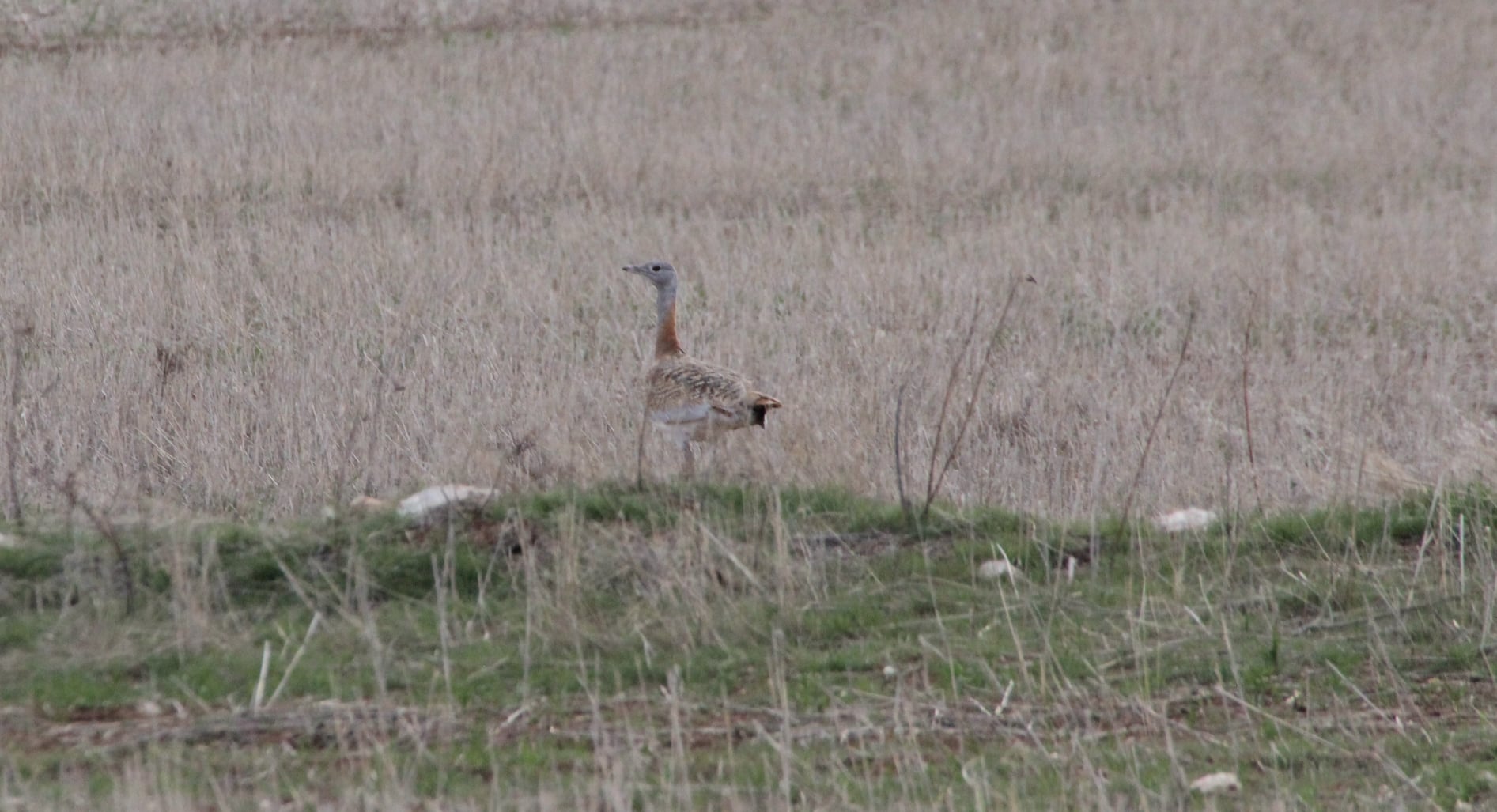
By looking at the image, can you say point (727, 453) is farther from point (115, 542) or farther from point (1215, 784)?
point (1215, 784)

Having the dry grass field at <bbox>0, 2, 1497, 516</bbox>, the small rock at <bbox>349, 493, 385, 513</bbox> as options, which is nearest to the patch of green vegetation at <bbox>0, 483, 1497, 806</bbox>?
the small rock at <bbox>349, 493, 385, 513</bbox>

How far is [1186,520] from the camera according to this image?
6766mm

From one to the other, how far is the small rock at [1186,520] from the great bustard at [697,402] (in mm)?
1929

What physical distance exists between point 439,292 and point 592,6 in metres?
16.1

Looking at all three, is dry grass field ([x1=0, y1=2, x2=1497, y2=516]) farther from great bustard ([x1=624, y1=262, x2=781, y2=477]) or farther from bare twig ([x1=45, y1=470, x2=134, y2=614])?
bare twig ([x1=45, y1=470, x2=134, y2=614])

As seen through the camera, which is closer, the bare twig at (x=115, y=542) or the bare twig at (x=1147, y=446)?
the bare twig at (x=115, y=542)

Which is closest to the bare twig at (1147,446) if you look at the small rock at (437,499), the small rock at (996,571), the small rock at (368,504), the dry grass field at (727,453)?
the dry grass field at (727,453)

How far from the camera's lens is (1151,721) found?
5.09m

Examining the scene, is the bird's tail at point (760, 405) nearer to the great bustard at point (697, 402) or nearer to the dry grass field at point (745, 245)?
the great bustard at point (697, 402)

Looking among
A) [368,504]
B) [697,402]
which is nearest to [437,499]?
[368,504]

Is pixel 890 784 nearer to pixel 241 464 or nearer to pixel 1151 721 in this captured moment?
pixel 1151 721

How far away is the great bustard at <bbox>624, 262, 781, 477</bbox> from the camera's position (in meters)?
7.72

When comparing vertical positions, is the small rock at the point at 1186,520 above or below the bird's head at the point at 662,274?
below

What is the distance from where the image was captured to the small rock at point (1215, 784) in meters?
4.60
